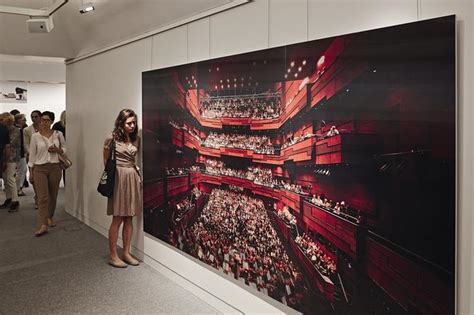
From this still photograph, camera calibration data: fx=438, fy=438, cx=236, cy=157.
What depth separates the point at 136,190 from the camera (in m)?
4.81

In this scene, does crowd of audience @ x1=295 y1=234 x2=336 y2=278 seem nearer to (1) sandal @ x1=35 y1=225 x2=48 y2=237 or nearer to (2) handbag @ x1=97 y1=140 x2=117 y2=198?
(2) handbag @ x1=97 y1=140 x2=117 y2=198

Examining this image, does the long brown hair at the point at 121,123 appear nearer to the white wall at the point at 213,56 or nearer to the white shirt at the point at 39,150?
the white wall at the point at 213,56

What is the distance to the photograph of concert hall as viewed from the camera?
81.4 inches

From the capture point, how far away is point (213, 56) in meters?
3.71

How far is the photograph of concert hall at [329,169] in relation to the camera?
2.07m

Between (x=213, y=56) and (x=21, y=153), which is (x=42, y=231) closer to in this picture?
(x=21, y=153)

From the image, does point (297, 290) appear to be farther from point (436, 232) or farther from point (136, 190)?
point (136, 190)

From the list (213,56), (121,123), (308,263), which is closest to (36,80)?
(121,123)

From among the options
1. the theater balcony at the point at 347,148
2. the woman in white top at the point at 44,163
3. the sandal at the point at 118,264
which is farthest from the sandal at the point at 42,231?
the theater balcony at the point at 347,148

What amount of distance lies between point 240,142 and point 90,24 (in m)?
3.49

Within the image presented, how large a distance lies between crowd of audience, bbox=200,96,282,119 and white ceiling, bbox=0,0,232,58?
2.64ft

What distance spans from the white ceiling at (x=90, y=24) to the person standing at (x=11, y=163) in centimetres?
185

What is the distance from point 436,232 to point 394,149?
45cm

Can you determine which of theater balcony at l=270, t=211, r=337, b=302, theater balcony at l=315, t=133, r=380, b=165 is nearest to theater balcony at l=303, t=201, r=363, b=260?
theater balcony at l=270, t=211, r=337, b=302
